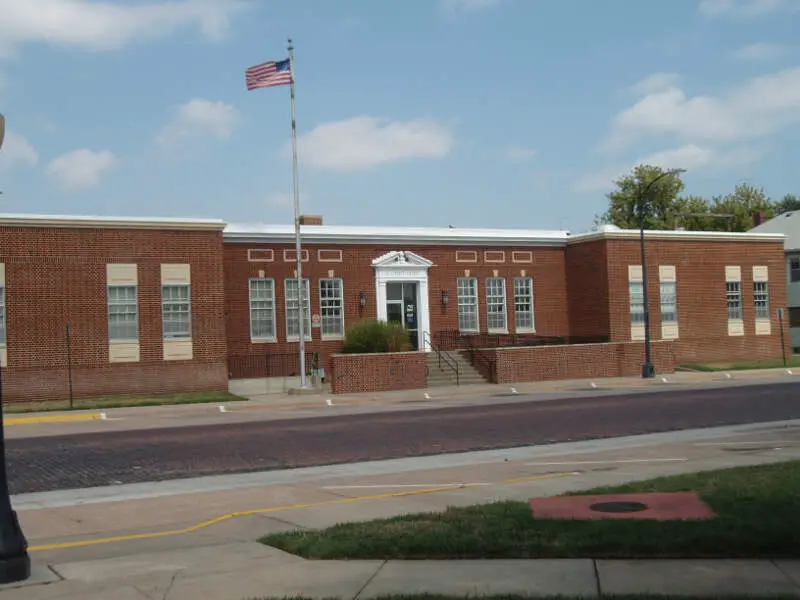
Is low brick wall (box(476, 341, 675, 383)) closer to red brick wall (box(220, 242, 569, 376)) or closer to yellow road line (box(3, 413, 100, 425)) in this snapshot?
red brick wall (box(220, 242, 569, 376))

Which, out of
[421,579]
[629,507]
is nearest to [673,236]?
[629,507]

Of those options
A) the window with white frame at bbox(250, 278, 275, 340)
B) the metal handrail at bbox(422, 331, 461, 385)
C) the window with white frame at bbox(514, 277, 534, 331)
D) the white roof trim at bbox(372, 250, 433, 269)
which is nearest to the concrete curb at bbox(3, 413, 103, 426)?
the window with white frame at bbox(250, 278, 275, 340)

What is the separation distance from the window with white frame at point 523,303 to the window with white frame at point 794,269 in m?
27.1

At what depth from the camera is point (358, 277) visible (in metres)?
41.0

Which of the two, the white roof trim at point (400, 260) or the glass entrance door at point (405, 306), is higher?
the white roof trim at point (400, 260)

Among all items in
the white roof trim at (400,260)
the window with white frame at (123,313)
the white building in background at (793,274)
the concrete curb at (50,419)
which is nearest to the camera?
the concrete curb at (50,419)

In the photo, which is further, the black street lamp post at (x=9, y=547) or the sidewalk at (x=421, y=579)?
the black street lamp post at (x=9, y=547)

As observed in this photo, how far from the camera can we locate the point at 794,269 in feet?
211

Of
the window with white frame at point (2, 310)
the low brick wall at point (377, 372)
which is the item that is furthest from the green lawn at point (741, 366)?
the window with white frame at point (2, 310)

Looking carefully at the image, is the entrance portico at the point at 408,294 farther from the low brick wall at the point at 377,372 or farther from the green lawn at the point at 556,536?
the green lawn at the point at 556,536

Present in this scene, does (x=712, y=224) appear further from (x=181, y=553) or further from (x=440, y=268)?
(x=181, y=553)

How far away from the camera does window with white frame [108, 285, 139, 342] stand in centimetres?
3472

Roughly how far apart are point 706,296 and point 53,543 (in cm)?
4218

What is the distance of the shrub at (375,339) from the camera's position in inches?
1473
